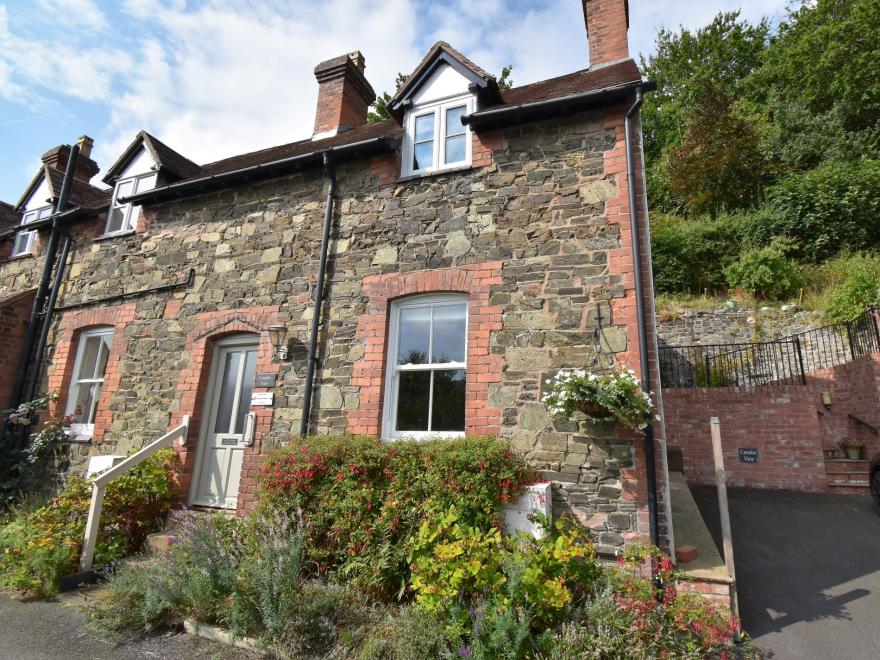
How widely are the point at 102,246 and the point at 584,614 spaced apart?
1032cm

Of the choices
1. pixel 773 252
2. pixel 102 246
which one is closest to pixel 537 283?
pixel 102 246

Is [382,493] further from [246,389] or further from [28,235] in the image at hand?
[28,235]

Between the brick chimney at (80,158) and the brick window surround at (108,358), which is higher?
the brick chimney at (80,158)

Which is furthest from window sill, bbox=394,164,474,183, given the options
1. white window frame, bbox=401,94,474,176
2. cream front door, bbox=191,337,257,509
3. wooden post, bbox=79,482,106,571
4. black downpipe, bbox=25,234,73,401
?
black downpipe, bbox=25,234,73,401

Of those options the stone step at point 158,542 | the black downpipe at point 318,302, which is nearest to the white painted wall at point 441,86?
the black downpipe at point 318,302

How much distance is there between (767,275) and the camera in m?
13.2

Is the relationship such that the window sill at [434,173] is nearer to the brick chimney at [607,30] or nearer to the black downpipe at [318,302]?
the black downpipe at [318,302]

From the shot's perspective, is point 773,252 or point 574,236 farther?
point 773,252

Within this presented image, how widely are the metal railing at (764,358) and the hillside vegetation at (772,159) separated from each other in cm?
89

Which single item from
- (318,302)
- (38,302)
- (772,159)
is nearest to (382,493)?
(318,302)

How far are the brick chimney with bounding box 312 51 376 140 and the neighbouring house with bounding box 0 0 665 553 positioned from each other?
67 cm

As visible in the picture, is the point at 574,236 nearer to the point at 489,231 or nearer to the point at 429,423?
the point at 489,231

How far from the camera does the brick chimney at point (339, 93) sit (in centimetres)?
941

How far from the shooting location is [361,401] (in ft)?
19.5
